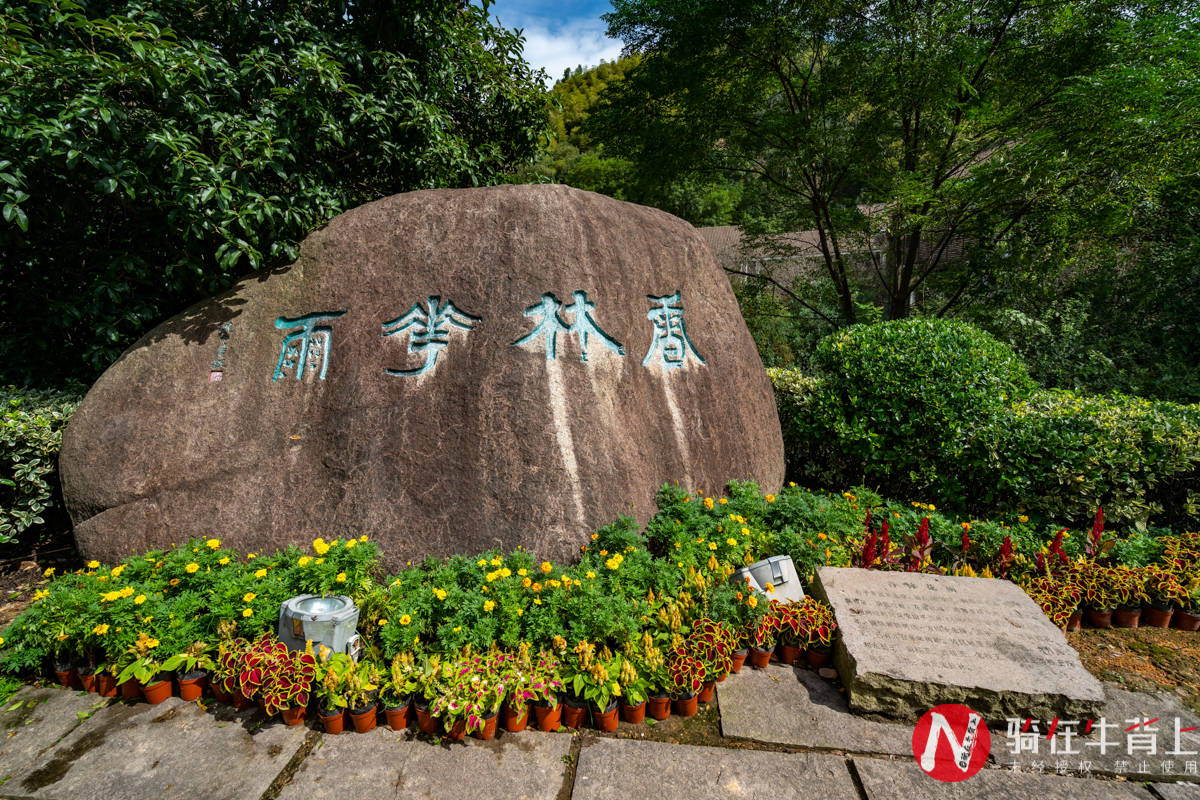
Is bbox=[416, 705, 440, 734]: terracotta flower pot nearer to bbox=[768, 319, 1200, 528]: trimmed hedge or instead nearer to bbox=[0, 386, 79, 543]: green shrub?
bbox=[0, 386, 79, 543]: green shrub

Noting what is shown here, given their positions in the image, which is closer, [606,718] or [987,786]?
[987,786]

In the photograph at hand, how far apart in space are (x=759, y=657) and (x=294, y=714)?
230 centimetres

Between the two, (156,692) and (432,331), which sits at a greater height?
(432,331)

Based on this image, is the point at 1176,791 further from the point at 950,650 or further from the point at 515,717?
the point at 515,717

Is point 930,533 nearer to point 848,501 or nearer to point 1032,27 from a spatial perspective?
point 848,501

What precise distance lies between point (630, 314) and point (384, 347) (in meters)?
1.77

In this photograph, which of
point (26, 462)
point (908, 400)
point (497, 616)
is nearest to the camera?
point (497, 616)

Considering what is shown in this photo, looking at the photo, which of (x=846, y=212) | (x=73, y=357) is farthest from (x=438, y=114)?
(x=846, y=212)

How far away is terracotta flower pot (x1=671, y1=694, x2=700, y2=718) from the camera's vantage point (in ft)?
8.62

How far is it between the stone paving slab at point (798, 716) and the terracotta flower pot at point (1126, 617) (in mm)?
1975

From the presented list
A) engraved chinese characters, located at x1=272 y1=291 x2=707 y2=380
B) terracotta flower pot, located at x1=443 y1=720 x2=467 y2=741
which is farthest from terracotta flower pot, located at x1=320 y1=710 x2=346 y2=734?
engraved chinese characters, located at x1=272 y1=291 x2=707 y2=380

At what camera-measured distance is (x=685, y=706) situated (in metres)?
2.63

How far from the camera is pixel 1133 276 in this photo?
8102 millimetres

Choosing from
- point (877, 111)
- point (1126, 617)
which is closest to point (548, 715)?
point (1126, 617)
